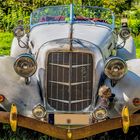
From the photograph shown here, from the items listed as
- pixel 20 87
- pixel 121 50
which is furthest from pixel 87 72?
pixel 121 50

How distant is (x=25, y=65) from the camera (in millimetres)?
5914

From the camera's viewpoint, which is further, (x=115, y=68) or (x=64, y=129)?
(x=115, y=68)

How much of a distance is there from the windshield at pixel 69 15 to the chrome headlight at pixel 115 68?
175 centimetres

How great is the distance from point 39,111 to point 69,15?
7.79 feet

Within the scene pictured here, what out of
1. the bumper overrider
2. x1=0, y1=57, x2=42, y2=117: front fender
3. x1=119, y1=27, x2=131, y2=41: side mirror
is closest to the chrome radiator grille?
x1=0, y1=57, x2=42, y2=117: front fender

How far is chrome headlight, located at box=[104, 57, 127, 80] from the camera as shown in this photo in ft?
19.0

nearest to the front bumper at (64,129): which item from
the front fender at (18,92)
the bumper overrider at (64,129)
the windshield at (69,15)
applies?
the bumper overrider at (64,129)

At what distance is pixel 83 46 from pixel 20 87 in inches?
37.5

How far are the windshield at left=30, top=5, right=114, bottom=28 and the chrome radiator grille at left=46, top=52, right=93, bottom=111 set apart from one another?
1.55 metres

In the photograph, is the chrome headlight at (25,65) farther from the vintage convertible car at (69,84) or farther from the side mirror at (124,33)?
the side mirror at (124,33)

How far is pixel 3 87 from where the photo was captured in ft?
19.9

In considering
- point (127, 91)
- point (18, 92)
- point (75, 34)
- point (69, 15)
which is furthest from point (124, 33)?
point (18, 92)

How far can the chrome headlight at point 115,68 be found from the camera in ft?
19.0

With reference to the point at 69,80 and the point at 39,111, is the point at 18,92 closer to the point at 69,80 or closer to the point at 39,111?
the point at 39,111
